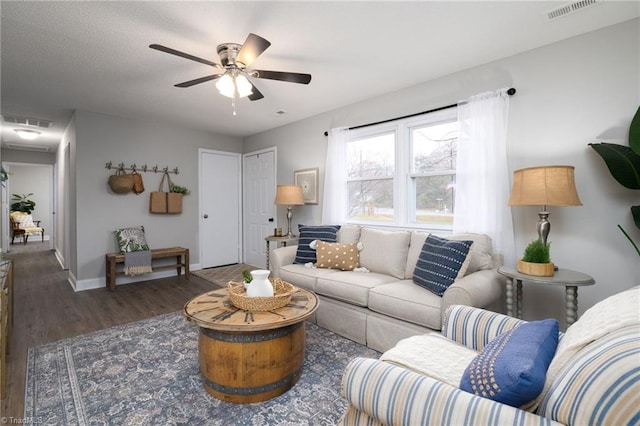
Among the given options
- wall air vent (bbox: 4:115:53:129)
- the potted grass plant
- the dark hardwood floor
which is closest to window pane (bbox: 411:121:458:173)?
the potted grass plant

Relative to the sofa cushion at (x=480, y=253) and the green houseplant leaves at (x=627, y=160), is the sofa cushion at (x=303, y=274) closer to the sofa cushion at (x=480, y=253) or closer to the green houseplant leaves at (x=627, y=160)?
the sofa cushion at (x=480, y=253)

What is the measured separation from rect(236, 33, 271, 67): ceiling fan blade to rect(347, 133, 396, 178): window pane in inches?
79.1

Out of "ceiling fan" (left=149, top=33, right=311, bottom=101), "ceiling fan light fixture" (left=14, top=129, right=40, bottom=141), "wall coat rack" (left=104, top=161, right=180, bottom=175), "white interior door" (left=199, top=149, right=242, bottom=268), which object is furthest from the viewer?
"white interior door" (left=199, top=149, right=242, bottom=268)

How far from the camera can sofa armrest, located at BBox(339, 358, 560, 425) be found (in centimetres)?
A: 82

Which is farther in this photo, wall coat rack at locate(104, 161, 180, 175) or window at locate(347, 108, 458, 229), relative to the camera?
wall coat rack at locate(104, 161, 180, 175)

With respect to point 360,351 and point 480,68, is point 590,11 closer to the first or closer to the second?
point 480,68

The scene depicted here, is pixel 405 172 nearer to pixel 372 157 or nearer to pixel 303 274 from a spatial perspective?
pixel 372 157

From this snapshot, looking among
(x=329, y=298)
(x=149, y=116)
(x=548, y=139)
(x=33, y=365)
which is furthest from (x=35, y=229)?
(x=548, y=139)

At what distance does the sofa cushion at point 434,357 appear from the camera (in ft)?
4.15

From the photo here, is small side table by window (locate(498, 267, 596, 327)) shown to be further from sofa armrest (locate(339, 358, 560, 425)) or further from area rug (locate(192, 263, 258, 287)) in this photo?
area rug (locate(192, 263, 258, 287))

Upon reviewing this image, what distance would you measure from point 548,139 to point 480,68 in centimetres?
91

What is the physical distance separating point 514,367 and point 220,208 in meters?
5.38

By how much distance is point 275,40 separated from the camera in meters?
2.38

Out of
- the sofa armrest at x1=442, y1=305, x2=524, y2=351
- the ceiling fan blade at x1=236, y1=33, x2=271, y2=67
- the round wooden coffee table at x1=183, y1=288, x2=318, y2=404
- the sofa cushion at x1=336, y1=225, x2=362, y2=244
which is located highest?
the ceiling fan blade at x1=236, y1=33, x2=271, y2=67
